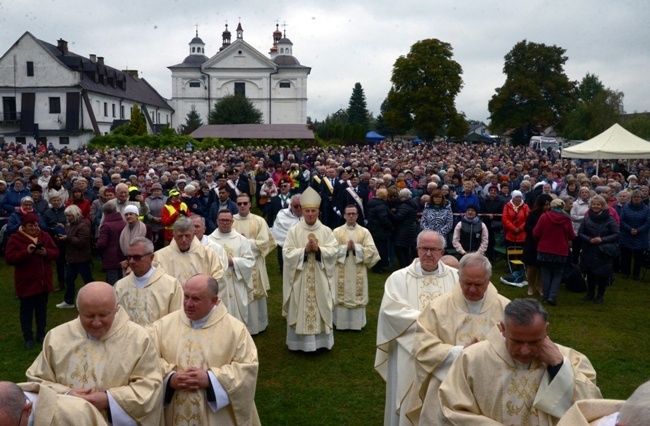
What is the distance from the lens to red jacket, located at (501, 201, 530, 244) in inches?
443

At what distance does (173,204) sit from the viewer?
10727mm

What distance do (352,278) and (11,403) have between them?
658 cm

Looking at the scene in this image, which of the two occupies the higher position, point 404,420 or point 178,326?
point 178,326

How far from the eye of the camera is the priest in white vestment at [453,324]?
408 cm

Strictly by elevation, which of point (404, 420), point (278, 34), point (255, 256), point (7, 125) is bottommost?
point (404, 420)

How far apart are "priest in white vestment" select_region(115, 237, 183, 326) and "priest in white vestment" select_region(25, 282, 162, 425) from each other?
54.4 inches

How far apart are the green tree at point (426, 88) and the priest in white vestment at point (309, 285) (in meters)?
48.3

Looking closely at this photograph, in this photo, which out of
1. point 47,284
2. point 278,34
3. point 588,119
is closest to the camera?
point 47,284

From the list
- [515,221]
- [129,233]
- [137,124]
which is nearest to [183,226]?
[129,233]

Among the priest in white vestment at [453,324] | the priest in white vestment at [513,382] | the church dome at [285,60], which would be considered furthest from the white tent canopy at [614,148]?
the church dome at [285,60]

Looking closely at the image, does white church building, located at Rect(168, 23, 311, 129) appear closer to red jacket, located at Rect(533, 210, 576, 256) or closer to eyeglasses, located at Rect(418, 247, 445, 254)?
red jacket, located at Rect(533, 210, 576, 256)

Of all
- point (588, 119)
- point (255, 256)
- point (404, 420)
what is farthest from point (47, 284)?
point (588, 119)

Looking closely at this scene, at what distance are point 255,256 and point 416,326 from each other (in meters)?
4.30

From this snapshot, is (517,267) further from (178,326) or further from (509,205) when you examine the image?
(178,326)
